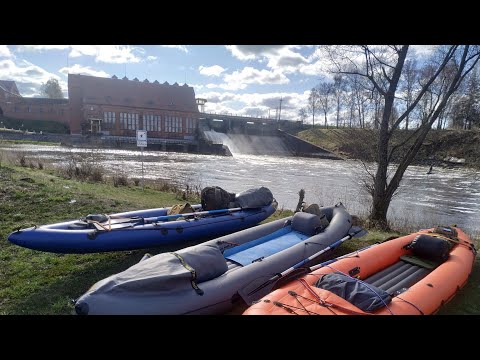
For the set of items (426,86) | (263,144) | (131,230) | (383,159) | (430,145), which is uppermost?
(426,86)

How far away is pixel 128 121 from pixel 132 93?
5085mm

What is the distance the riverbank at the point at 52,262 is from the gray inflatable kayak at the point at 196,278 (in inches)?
38.7

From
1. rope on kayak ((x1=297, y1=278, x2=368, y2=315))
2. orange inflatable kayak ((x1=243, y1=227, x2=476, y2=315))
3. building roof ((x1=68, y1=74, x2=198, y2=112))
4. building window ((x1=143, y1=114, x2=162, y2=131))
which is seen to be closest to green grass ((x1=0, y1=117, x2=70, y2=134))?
building roof ((x1=68, y1=74, x2=198, y2=112))

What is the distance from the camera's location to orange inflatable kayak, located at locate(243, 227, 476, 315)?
2.52m

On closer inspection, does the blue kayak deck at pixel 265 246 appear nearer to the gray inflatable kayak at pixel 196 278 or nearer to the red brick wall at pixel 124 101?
the gray inflatable kayak at pixel 196 278

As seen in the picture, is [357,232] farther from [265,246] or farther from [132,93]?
[132,93]

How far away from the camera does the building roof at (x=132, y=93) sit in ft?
139

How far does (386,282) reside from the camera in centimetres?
359

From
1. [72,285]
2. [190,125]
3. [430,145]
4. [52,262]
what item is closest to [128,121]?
[190,125]

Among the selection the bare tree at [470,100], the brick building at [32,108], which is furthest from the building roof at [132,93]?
the bare tree at [470,100]

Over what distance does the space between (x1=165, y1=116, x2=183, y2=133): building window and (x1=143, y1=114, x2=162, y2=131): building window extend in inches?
43.2
